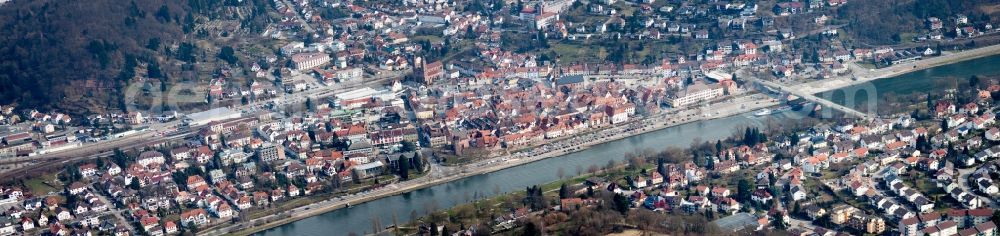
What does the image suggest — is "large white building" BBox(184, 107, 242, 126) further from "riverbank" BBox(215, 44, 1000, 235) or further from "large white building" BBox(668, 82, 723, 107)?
"large white building" BBox(668, 82, 723, 107)

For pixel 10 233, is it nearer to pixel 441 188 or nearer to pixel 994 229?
pixel 441 188

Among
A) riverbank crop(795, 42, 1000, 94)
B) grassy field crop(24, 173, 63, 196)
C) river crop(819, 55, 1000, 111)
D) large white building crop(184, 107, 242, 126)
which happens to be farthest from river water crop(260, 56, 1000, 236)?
large white building crop(184, 107, 242, 126)

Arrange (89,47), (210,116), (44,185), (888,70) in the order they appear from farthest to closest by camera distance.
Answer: (89,47), (888,70), (210,116), (44,185)

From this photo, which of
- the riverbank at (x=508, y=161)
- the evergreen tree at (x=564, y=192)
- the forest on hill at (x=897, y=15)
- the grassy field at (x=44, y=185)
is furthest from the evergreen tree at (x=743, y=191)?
the forest on hill at (x=897, y=15)

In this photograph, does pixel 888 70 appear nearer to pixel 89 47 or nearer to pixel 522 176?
pixel 522 176

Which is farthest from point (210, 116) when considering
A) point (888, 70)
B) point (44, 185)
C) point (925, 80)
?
point (925, 80)

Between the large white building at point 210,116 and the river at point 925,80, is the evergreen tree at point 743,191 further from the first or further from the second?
the large white building at point 210,116
